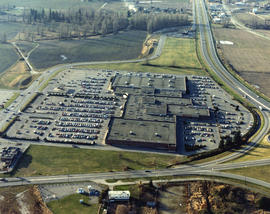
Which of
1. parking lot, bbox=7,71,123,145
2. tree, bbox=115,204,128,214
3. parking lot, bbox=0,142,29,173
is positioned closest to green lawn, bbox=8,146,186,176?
parking lot, bbox=0,142,29,173

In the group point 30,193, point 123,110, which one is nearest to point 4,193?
point 30,193

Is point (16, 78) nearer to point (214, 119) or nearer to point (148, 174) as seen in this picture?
point (148, 174)

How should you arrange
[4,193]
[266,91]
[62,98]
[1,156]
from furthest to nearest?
[266,91]
[62,98]
[1,156]
[4,193]

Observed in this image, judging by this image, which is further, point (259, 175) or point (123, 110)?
point (123, 110)

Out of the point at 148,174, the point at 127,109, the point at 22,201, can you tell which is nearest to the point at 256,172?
the point at 148,174

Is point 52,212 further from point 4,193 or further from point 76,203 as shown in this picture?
point 4,193

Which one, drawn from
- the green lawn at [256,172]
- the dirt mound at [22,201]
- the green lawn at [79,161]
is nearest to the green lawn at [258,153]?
the green lawn at [256,172]

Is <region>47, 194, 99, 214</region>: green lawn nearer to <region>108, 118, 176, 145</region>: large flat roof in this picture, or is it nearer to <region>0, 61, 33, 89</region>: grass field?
<region>108, 118, 176, 145</region>: large flat roof
